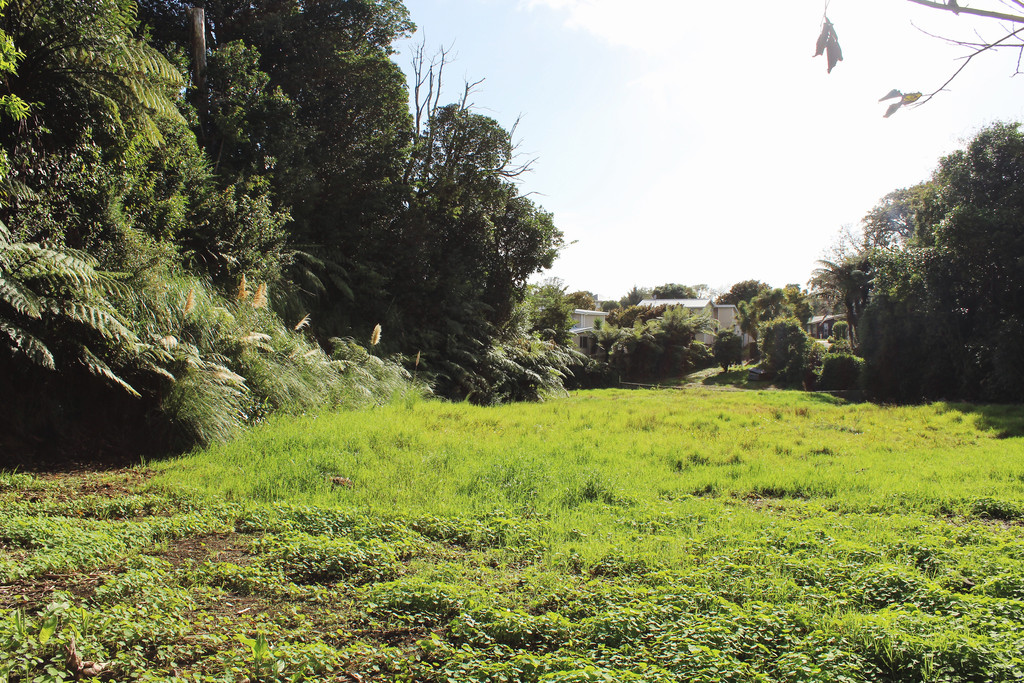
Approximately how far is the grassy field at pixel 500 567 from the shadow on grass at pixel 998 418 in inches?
185

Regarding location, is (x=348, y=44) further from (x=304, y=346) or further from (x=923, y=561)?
(x=923, y=561)

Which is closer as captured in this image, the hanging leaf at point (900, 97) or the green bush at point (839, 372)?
the hanging leaf at point (900, 97)

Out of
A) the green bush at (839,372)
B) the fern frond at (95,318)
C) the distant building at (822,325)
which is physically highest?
the distant building at (822,325)

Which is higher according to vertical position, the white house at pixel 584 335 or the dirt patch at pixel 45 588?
the white house at pixel 584 335

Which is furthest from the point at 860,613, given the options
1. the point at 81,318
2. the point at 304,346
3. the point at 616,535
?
the point at 304,346

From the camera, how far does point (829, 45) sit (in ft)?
5.33

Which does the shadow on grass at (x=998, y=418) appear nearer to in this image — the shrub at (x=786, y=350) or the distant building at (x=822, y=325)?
the shrub at (x=786, y=350)

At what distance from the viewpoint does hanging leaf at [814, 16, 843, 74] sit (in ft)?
5.30

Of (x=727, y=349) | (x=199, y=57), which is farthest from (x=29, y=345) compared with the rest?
(x=727, y=349)

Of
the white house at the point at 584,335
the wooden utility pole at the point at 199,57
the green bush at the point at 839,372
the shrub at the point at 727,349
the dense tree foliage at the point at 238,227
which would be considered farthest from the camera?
the white house at the point at 584,335

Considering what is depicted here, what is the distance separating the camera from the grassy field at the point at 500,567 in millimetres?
2861

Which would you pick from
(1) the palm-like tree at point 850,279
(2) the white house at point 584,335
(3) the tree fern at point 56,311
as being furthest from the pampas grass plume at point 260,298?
(1) the palm-like tree at point 850,279

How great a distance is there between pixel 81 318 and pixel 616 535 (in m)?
5.90

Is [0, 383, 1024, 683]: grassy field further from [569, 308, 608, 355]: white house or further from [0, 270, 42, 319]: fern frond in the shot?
[569, 308, 608, 355]: white house
